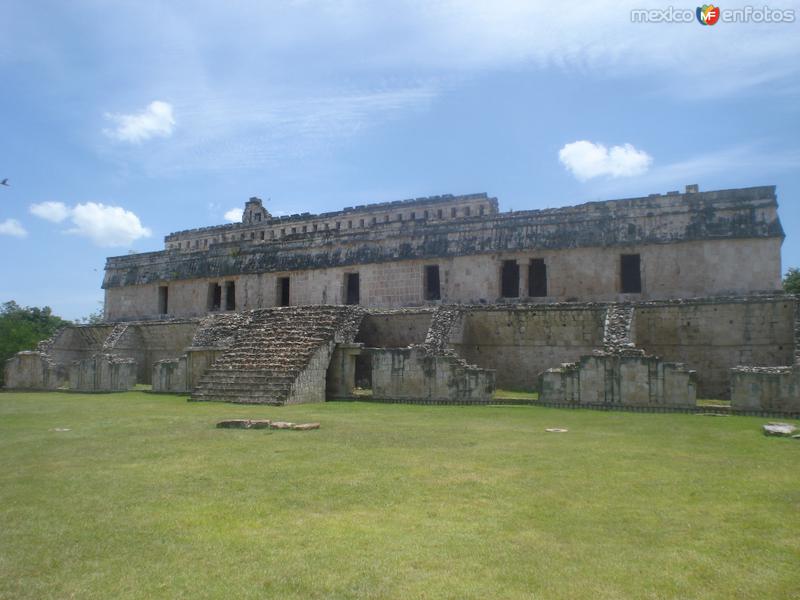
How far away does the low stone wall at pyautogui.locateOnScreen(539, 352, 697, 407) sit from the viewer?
42.4 feet

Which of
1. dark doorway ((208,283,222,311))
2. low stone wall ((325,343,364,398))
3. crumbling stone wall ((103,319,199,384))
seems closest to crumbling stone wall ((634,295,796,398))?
low stone wall ((325,343,364,398))

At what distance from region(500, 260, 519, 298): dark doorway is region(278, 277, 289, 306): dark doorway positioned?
27.6ft

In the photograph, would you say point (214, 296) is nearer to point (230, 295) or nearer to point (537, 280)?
point (230, 295)

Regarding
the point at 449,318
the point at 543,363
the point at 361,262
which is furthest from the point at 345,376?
the point at 361,262

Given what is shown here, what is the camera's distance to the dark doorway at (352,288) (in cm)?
2414

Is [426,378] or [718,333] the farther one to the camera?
[718,333]

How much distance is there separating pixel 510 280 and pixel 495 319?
12.8 ft

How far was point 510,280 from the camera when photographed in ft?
72.2

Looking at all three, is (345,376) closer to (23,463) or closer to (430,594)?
(23,463)

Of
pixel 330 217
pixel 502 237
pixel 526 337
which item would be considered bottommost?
pixel 526 337

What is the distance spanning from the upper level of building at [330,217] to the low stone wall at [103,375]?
72.7 ft

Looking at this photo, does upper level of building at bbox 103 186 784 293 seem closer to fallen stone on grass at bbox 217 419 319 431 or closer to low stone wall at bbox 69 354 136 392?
low stone wall at bbox 69 354 136 392

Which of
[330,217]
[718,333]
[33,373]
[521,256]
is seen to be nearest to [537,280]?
[521,256]

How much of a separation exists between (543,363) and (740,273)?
5811 millimetres
